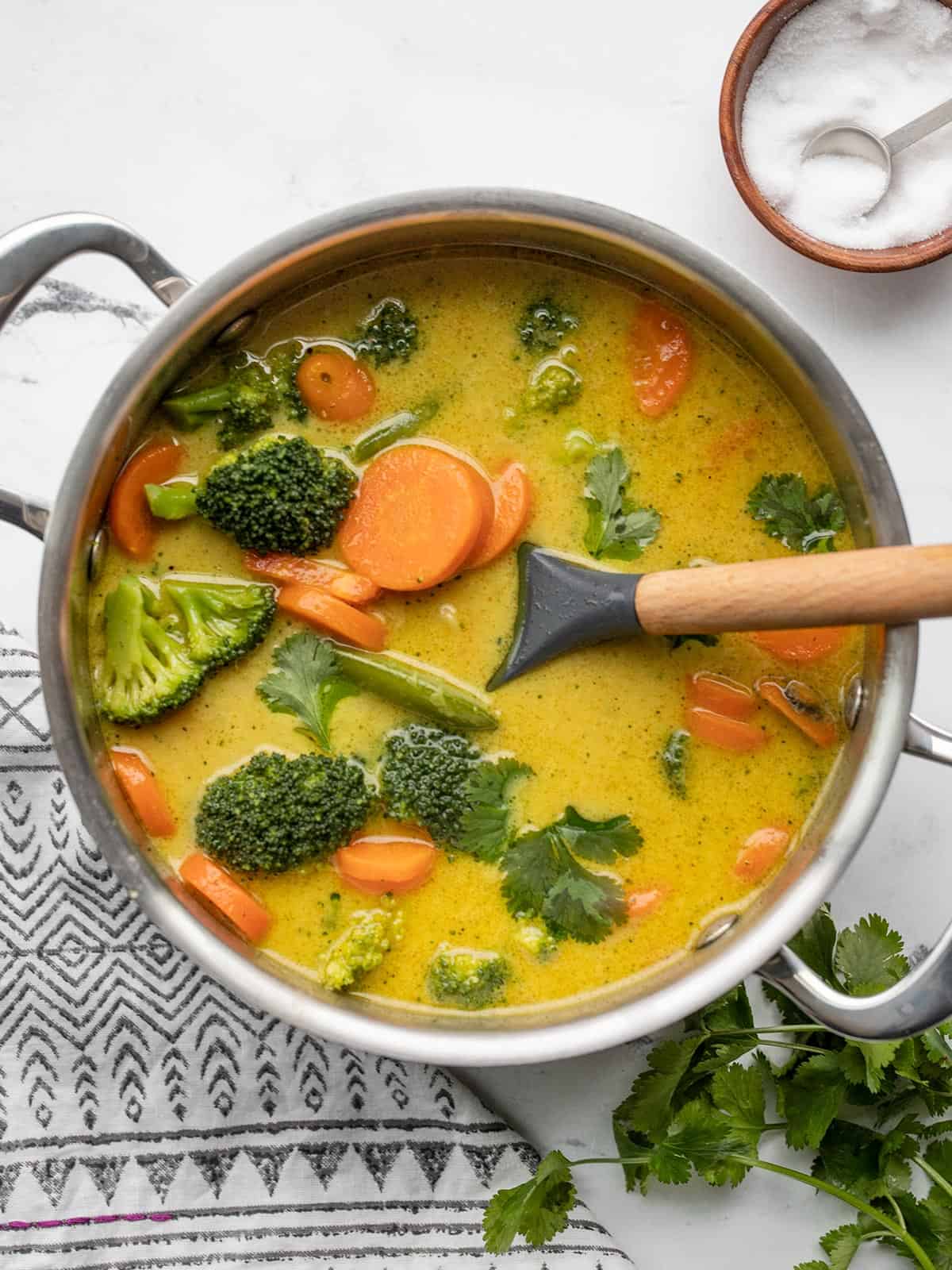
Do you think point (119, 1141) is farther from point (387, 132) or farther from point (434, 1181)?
point (387, 132)

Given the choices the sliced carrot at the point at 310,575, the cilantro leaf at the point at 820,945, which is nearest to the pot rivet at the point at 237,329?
the sliced carrot at the point at 310,575

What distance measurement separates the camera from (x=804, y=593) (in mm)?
2145

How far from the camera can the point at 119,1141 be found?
8.87 ft

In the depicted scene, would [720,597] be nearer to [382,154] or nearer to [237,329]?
[237,329]

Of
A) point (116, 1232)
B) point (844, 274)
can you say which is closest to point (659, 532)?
point (844, 274)

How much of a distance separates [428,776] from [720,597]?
0.67 metres

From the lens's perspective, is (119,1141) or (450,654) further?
(119,1141)

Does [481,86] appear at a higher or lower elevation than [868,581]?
higher

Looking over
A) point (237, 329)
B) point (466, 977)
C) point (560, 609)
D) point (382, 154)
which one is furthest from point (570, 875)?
point (382, 154)

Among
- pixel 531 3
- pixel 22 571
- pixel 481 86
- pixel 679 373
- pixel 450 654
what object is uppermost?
pixel 531 3

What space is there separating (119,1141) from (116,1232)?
0.19 meters

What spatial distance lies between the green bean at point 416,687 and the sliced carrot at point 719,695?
40 cm

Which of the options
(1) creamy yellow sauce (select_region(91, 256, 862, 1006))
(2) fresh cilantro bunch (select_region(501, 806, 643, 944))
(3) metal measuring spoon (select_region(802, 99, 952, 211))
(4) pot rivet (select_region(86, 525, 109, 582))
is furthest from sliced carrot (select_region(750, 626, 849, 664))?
(4) pot rivet (select_region(86, 525, 109, 582))

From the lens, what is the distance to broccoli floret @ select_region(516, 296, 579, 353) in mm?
2531
